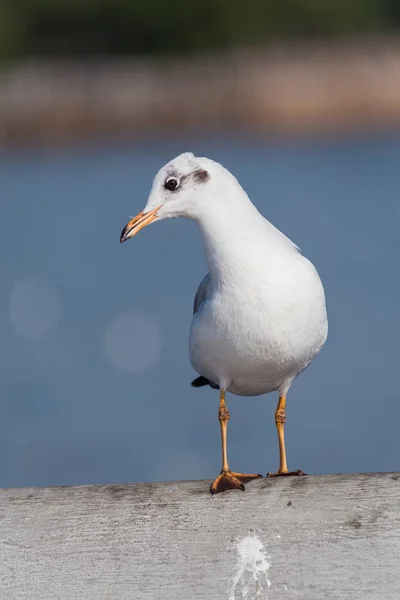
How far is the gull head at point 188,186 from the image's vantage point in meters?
3.45

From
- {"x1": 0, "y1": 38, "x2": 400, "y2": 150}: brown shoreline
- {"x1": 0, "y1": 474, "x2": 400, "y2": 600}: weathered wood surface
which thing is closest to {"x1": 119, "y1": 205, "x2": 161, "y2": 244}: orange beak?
{"x1": 0, "y1": 474, "x2": 400, "y2": 600}: weathered wood surface

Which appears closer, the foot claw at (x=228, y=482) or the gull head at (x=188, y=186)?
the foot claw at (x=228, y=482)

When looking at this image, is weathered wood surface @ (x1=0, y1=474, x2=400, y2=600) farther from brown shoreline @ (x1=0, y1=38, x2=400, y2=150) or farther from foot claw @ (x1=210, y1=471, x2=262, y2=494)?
brown shoreline @ (x1=0, y1=38, x2=400, y2=150)

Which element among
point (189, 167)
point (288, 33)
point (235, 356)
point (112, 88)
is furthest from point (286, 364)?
point (288, 33)

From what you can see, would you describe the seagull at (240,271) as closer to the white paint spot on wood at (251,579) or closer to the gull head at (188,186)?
the gull head at (188,186)

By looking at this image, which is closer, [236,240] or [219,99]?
[236,240]

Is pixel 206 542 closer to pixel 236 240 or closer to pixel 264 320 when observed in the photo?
pixel 264 320

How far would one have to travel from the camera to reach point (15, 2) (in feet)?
95.5

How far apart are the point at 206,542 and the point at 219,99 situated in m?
21.4

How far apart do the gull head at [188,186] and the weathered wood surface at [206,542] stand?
0.89 meters

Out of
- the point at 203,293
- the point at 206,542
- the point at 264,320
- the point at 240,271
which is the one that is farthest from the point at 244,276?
the point at 206,542

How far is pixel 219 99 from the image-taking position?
2369 centimetres

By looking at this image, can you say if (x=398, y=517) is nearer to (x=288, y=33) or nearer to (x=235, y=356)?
(x=235, y=356)

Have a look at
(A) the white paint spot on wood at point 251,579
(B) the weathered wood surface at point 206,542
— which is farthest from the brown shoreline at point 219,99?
(A) the white paint spot on wood at point 251,579
